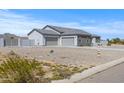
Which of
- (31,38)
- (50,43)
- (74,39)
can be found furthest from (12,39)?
(74,39)

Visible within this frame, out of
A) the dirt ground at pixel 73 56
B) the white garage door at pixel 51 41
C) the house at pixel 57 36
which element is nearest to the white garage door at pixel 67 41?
the house at pixel 57 36

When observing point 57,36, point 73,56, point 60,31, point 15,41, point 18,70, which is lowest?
point 73,56

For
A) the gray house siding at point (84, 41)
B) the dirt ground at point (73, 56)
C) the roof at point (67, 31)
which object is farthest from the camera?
the gray house siding at point (84, 41)

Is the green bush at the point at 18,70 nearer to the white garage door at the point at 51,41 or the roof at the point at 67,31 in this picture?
the white garage door at the point at 51,41

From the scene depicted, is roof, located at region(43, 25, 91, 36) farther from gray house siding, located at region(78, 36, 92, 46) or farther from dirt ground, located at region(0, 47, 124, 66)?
dirt ground, located at region(0, 47, 124, 66)

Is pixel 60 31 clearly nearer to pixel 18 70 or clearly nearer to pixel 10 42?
pixel 10 42

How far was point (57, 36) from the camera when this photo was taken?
54094mm

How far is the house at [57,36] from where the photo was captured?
5188cm

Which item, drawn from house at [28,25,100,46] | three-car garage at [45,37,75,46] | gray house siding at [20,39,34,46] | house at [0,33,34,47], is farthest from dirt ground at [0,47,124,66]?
house at [0,33,34,47]

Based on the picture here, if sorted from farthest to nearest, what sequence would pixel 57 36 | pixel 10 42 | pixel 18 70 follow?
pixel 10 42, pixel 57 36, pixel 18 70

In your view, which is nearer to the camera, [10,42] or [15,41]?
[10,42]

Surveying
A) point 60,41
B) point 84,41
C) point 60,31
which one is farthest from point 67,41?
point 84,41
